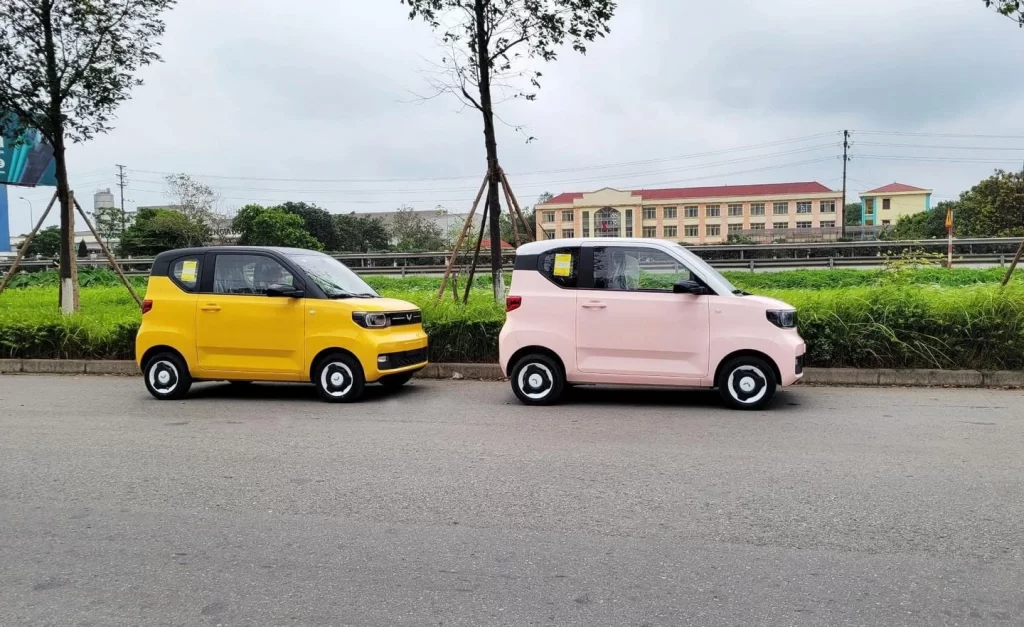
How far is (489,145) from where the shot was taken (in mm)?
12531

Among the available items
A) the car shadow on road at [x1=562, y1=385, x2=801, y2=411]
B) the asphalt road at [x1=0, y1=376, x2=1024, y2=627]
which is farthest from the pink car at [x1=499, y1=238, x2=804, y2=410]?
the asphalt road at [x1=0, y1=376, x2=1024, y2=627]

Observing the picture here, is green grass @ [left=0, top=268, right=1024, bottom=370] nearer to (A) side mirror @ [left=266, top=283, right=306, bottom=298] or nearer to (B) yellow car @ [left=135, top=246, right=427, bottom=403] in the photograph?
(B) yellow car @ [left=135, top=246, right=427, bottom=403]

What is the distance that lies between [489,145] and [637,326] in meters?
5.54

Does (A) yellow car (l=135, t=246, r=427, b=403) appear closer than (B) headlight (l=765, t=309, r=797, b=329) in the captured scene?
No

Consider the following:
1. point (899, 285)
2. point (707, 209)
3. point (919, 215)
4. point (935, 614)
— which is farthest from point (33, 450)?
point (919, 215)

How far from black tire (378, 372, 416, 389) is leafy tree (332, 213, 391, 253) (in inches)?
2251

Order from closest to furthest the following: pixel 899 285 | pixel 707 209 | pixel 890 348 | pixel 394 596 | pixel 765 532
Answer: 1. pixel 394 596
2. pixel 765 532
3. pixel 890 348
4. pixel 899 285
5. pixel 707 209

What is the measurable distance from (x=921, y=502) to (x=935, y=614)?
164 cm

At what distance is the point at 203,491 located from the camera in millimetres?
5234

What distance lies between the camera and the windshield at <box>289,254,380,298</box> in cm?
896

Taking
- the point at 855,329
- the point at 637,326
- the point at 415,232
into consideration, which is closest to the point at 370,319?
the point at 637,326

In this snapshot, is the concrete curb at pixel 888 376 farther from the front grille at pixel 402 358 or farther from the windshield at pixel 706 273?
the windshield at pixel 706 273

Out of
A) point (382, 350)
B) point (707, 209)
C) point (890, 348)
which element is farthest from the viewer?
point (707, 209)

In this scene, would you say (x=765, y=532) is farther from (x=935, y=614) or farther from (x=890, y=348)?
(x=890, y=348)
